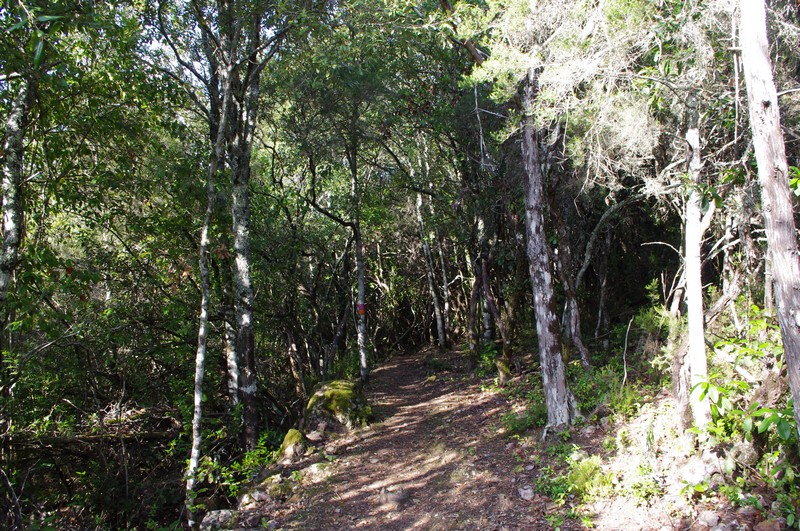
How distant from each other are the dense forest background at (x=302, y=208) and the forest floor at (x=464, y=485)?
0.64 m

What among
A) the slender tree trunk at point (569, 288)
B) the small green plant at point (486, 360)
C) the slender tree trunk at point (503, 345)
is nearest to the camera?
the slender tree trunk at point (569, 288)

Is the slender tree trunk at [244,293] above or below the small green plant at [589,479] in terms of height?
above

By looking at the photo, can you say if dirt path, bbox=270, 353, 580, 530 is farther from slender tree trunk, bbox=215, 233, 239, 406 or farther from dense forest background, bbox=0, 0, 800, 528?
slender tree trunk, bbox=215, 233, 239, 406

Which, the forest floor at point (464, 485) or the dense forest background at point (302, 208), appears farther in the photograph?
the dense forest background at point (302, 208)

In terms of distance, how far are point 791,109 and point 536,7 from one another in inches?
130

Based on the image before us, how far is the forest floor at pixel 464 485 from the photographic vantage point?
482cm

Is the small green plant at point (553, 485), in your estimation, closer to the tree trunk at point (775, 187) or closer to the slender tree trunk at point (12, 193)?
the tree trunk at point (775, 187)

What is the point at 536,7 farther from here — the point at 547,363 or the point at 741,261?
the point at 547,363

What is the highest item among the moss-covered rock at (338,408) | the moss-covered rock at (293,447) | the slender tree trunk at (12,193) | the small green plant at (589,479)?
the slender tree trunk at (12,193)

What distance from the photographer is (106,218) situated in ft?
25.3

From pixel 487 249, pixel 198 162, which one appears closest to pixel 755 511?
pixel 487 249

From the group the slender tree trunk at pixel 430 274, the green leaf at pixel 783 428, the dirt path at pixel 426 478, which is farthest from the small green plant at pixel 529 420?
the slender tree trunk at pixel 430 274

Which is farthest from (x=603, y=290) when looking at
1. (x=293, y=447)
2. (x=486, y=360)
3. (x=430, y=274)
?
(x=293, y=447)

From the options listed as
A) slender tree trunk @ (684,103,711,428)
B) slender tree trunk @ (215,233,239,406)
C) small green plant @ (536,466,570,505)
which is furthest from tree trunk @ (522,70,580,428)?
slender tree trunk @ (215,233,239,406)
